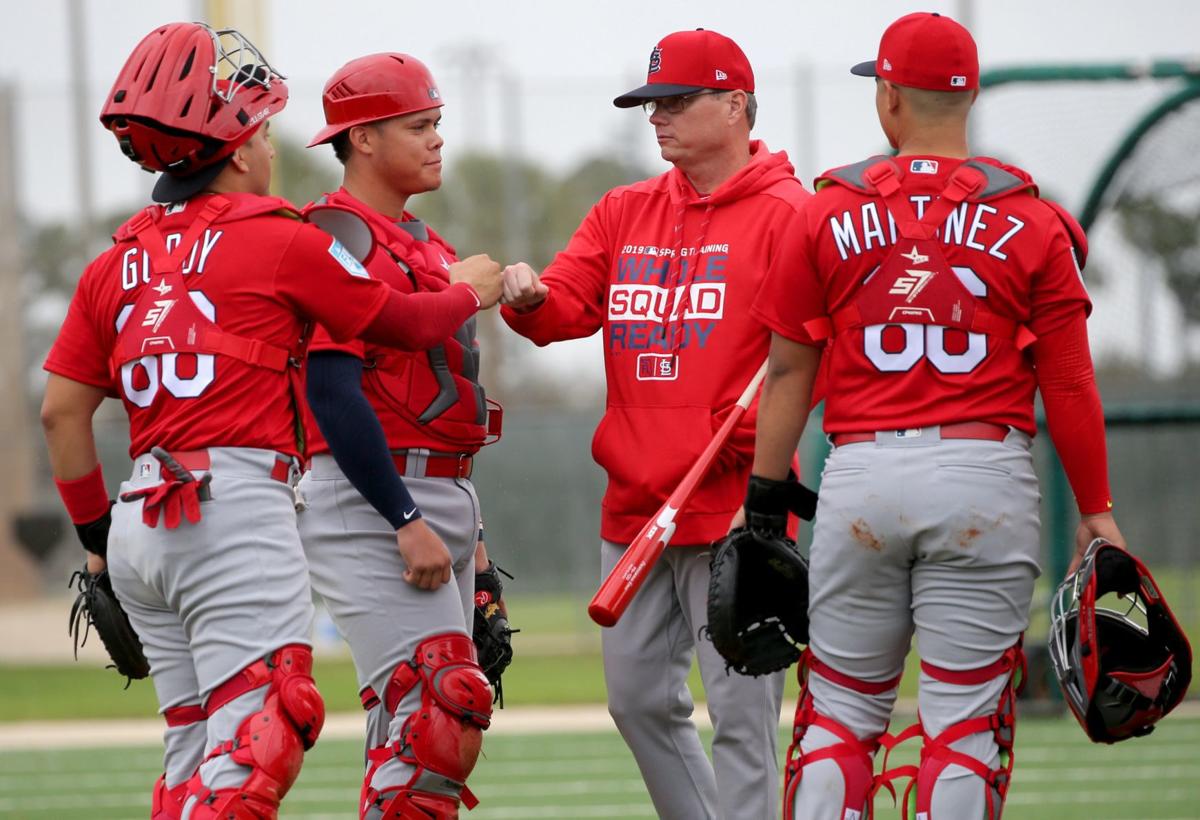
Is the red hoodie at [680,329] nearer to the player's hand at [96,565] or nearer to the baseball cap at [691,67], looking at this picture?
the baseball cap at [691,67]

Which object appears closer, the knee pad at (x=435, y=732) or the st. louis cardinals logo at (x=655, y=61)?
the knee pad at (x=435, y=732)

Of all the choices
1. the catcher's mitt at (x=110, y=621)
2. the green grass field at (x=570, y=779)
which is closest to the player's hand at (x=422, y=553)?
the catcher's mitt at (x=110, y=621)

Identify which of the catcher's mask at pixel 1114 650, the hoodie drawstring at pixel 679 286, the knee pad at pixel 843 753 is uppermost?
the hoodie drawstring at pixel 679 286

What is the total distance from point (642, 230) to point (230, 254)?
A: 150 centimetres

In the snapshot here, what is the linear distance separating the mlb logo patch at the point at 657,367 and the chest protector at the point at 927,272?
0.92 metres

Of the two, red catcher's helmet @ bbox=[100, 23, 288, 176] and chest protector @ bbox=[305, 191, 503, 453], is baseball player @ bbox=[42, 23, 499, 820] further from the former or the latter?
chest protector @ bbox=[305, 191, 503, 453]

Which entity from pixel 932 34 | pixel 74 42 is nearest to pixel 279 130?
pixel 74 42

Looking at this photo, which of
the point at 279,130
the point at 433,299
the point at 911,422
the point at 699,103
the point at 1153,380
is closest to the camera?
the point at 911,422

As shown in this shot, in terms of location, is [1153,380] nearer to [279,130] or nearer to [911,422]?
[279,130]

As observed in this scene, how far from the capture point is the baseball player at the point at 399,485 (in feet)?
15.4

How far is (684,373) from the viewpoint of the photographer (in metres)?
5.17

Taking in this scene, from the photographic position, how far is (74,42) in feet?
61.9

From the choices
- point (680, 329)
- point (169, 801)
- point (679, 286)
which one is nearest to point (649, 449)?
point (680, 329)

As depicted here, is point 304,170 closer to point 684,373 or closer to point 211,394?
point 684,373
